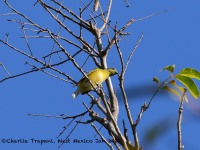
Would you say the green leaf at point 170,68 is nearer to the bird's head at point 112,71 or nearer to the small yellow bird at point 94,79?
the small yellow bird at point 94,79

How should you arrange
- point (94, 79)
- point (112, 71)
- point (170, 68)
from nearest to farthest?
1. point (170, 68)
2. point (94, 79)
3. point (112, 71)

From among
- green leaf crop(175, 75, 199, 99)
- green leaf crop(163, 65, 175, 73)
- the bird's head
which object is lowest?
green leaf crop(175, 75, 199, 99)

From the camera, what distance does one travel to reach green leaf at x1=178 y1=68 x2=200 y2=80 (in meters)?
1.24

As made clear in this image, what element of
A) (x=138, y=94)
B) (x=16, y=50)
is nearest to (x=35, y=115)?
(x=16, y=50)

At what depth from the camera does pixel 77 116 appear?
2680 mm

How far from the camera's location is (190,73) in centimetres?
125

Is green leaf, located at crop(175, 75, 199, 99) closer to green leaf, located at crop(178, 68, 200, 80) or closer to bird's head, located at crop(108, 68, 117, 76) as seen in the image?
green leaf, located at crop(178, 68, 200, 80)

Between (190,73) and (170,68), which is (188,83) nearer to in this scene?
(190,73)

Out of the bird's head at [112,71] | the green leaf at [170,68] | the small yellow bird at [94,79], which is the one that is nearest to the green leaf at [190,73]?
the green leaf at [170,68]

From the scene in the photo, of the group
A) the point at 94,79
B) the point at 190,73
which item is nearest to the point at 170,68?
the point at 190,73

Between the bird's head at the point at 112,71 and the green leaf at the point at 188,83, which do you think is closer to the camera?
the green leaf at the point at 188,83

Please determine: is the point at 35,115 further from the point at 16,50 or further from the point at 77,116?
the point at 16,50

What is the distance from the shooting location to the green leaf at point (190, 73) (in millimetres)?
1237

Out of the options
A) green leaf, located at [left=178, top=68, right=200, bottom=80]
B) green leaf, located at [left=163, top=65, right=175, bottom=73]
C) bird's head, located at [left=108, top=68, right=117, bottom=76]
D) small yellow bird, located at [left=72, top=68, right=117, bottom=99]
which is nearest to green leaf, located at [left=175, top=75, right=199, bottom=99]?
green leaf, located at [left=178, top=68, right=200, bottom=80]
